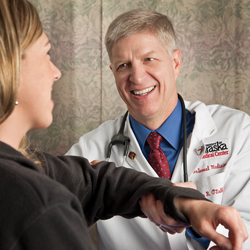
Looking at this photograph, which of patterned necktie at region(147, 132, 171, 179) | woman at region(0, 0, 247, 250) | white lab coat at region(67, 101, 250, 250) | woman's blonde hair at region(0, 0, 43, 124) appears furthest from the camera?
patterned necktie at region(147, 132, 171, 179)

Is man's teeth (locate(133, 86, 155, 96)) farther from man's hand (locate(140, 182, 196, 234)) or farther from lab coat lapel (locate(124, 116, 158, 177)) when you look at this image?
man's hand (locate(140, 182, 196, 234))

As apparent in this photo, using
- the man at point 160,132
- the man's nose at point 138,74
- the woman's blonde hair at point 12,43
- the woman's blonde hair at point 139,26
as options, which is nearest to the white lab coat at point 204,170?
the man at point 160,132

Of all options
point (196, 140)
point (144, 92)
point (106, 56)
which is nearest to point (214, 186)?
point (196, 140)

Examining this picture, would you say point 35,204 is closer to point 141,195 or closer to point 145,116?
point 141,195

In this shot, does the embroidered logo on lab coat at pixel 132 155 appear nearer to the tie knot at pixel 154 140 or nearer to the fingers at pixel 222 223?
the tie knot at pixel 154 140

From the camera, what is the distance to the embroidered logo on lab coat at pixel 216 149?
1.27m

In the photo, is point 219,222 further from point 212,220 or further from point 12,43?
point 12,43

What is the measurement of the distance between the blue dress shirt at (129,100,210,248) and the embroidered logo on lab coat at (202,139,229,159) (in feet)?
0.40

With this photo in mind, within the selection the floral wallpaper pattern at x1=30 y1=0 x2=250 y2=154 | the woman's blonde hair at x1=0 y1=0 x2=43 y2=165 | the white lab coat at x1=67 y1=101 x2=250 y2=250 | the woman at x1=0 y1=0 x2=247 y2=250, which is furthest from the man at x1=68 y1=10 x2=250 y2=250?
the woman's blonde hair at x1=0 y1=0 x2=43 y2=165

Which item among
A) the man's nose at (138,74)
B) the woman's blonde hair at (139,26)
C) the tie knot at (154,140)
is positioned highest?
the woman's blonde hair at (139,26)

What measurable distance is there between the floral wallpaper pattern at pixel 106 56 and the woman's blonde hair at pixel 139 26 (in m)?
0.41

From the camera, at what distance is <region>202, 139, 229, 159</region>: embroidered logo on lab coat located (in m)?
1.27

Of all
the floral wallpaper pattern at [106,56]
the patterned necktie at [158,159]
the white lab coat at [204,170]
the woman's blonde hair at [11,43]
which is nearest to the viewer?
the woman's blonde hair at [11,43]

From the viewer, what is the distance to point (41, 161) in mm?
698
